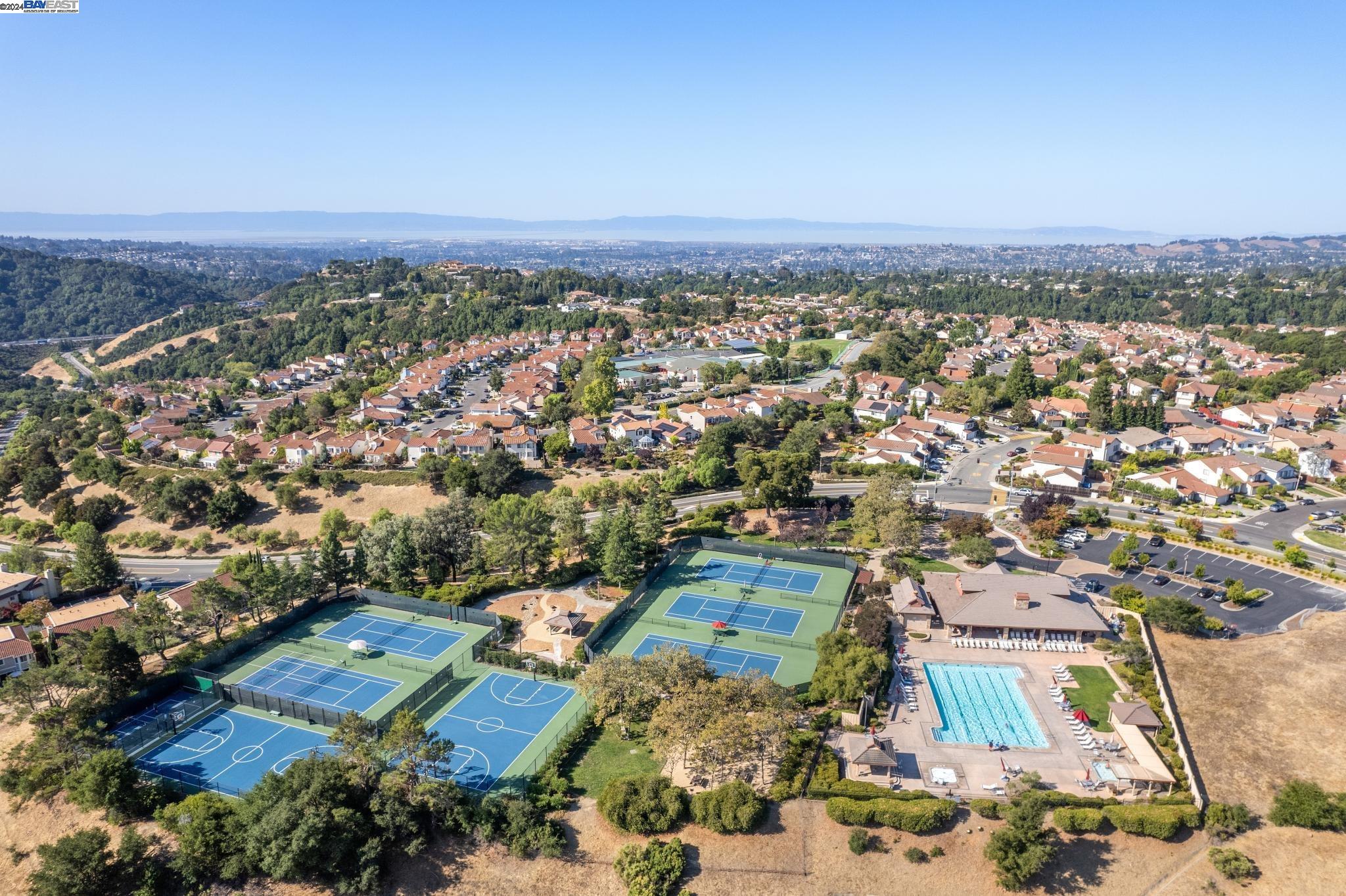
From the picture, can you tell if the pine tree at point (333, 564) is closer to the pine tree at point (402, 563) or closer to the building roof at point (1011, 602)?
the pine tree at point (402, 563)

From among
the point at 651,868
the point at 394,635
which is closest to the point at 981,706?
the point at 651,868

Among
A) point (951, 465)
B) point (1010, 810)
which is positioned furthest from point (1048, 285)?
point (1010, 810)

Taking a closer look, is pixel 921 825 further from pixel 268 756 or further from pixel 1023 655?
pixel 268 756

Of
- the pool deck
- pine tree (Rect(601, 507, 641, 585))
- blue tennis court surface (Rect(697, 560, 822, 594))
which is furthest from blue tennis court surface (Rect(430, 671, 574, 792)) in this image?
blue tennis court surface (Rect(697, 560, 822, 594))

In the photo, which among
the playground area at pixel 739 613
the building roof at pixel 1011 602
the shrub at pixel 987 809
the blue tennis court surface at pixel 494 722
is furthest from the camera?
the building roof at pixel 1011 602

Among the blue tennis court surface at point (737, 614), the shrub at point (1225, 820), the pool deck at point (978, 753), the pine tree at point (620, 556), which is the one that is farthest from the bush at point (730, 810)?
the pine tree at point (620, 556)

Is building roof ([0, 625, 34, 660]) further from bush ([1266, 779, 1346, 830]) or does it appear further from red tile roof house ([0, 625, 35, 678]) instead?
bush ([1266, 779, 1346, 830])
